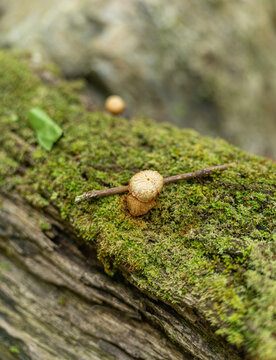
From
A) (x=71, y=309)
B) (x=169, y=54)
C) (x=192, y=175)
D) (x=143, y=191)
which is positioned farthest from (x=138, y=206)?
(x=169, y=54)

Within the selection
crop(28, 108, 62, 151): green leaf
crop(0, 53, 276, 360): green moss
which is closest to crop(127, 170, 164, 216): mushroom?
crop(0, 53, 276, 360): green moss

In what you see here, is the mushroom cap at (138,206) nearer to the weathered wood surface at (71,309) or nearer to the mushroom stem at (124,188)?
the mushroom stem at (124,188)

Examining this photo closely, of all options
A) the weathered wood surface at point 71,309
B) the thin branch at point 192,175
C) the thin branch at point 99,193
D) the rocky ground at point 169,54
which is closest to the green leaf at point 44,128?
the weathered wood surface at point 71,309

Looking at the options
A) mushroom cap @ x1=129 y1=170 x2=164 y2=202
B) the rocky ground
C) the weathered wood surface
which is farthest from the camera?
the rocky ground

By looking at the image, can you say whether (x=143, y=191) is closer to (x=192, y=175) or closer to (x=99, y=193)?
(x=99, y=193)

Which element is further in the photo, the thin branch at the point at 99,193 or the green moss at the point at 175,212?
the thin branch at the point at 99,193

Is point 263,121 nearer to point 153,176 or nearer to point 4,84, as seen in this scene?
point 153,176

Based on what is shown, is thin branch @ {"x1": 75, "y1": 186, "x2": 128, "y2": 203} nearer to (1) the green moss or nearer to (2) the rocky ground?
(1) the green moss
